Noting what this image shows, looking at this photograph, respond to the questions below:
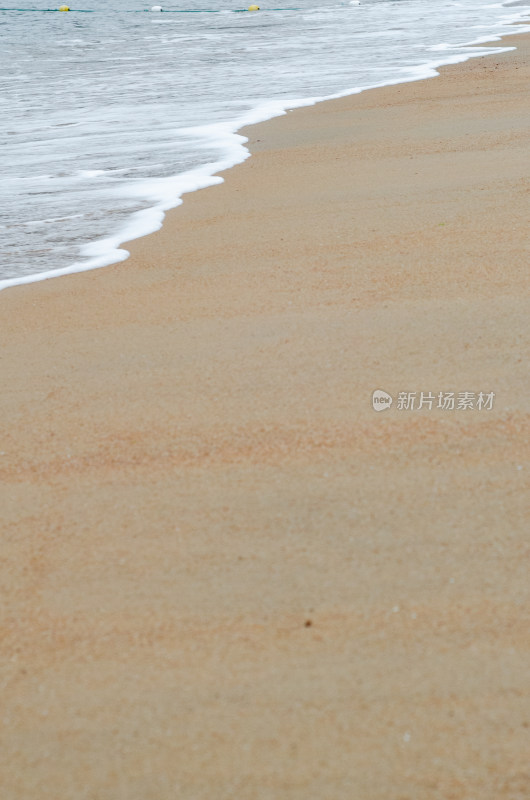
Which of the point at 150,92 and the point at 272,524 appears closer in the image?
the point at 272,524

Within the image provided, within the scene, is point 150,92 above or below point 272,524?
above

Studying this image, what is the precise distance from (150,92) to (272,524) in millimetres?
8907

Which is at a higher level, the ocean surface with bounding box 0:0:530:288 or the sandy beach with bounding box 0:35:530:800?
the ocean surface with bounding box 0:0:530:288

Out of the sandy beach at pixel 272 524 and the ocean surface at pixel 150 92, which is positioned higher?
the ocean surface at pixel 150 92

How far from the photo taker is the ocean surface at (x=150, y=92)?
480 centimetres

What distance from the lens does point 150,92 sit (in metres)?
9.95

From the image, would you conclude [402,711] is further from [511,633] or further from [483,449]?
[483,449]

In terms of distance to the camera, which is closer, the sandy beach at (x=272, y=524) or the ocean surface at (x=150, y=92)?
the sandy beach at (x=272, y=524)

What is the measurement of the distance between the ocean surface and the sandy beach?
46.2 inches

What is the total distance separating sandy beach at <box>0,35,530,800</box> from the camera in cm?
142

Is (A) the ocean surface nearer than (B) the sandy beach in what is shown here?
No

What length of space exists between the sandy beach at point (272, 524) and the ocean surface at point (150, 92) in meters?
1.17

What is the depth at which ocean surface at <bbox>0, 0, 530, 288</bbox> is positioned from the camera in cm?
480

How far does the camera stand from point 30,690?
1.57m
